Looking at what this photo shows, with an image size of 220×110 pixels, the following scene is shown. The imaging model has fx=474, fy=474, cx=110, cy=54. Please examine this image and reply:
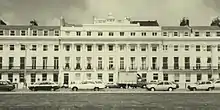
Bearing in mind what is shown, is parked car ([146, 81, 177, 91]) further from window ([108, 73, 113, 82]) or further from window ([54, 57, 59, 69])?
window ([54, 57, 59, 69])

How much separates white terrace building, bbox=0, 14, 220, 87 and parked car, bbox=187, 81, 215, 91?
17cm

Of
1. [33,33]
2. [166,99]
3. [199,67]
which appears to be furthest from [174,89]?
[33,33]

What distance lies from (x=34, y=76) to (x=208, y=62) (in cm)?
467

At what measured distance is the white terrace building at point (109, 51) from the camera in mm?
12297

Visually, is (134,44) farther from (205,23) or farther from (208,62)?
(205,23)

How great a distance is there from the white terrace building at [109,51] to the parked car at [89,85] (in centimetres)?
23

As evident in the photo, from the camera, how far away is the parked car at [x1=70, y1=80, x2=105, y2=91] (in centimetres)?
1401

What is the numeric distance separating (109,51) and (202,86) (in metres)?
3.37

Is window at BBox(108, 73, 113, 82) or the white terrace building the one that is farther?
window at BBox(108, 73, 113, 82)

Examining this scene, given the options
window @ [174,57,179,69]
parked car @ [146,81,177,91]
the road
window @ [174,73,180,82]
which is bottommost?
the road

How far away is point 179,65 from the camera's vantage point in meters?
12.7

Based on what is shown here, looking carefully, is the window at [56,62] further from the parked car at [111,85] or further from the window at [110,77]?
the parked car at [111,85]

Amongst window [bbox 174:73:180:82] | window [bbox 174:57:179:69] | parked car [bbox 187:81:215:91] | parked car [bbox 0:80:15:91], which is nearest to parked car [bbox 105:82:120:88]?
window [bbox 174:73:180:82]

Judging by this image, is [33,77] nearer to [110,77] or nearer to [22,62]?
[22,62]
